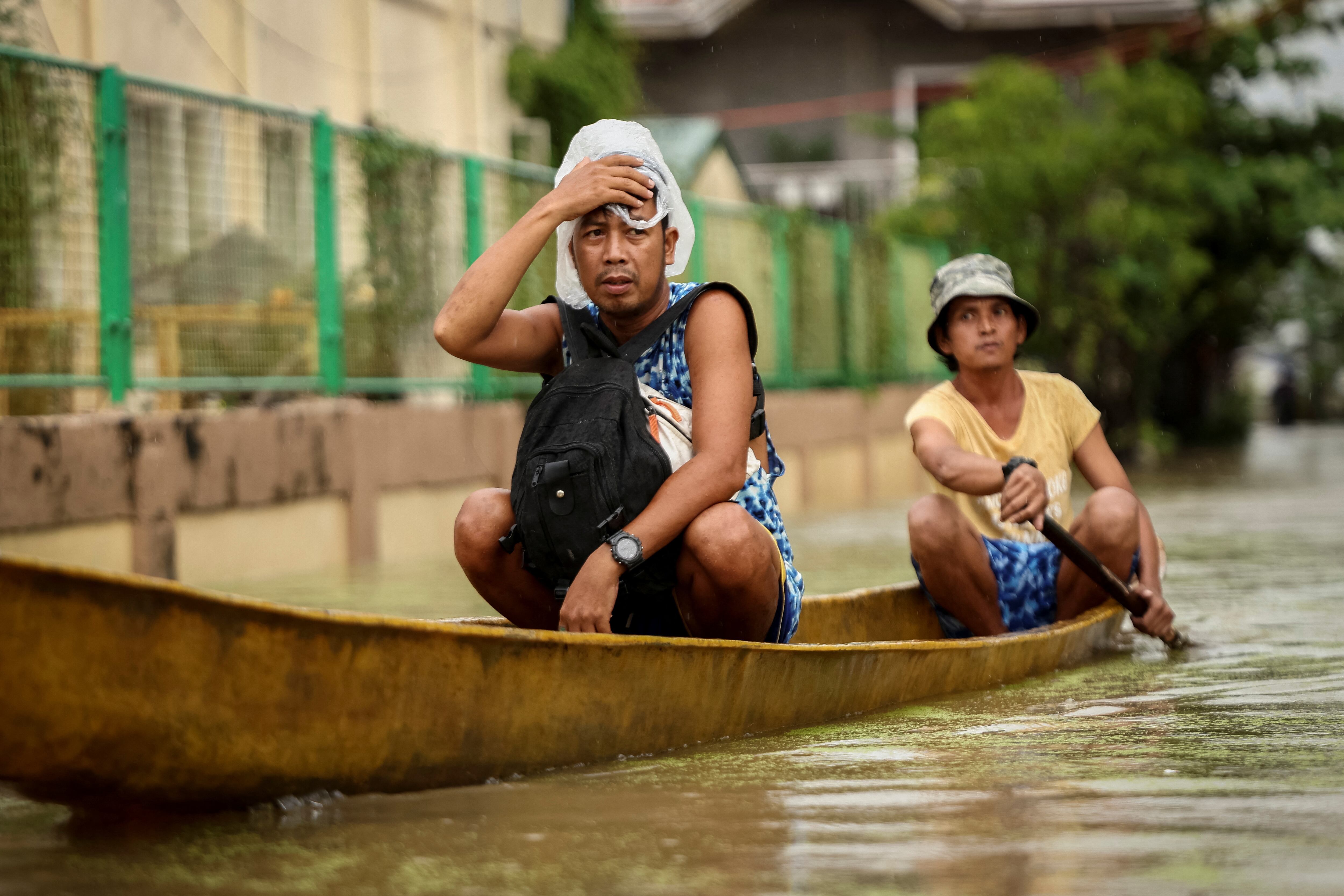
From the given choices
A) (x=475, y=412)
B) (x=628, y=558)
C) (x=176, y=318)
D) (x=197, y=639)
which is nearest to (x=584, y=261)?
(x=628, y=558)

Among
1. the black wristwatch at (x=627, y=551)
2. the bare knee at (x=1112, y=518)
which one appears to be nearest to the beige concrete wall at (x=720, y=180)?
the bare knee at (x=1112, y=518)

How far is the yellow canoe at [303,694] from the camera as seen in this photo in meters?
2.80

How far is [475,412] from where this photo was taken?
10602 mm

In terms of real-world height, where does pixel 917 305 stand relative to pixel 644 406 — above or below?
above

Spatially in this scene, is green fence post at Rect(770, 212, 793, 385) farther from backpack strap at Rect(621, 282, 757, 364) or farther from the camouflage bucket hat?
backpack strap at Rect(621, 282, 757, 364)

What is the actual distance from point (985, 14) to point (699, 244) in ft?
48.4

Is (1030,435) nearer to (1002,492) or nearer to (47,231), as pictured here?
(1002,492)

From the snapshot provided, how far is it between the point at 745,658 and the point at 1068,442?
201cm

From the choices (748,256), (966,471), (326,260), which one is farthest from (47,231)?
(748,256)

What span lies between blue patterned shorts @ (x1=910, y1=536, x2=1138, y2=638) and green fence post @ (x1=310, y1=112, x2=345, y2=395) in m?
4.74

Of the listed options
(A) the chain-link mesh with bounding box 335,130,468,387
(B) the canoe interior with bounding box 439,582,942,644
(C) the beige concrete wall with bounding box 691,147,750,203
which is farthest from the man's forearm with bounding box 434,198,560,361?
(C) the beige concrete wall with bounding box 691,147,750,203

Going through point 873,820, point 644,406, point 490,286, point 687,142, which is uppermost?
point 687,142

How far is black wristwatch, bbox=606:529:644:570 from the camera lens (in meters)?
3.63

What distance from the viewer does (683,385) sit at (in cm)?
406
